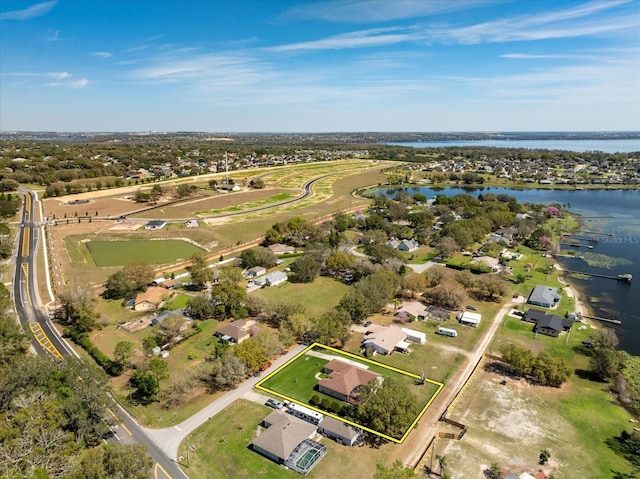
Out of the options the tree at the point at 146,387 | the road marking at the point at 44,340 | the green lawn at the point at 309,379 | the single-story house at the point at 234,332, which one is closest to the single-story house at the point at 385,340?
the green lawn at the point at 309,379

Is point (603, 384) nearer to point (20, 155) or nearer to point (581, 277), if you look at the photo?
point (581, 277)

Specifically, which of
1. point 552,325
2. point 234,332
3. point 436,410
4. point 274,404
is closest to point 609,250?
point 552,325

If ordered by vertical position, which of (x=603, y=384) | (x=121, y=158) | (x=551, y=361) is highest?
(x=121, y=158)

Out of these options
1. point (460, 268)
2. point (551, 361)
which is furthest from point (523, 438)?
point (460, 268)

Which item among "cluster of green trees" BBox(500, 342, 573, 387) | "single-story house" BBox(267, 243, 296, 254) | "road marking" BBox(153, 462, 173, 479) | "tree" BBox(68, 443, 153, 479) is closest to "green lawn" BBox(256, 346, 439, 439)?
"cluster of green trees" BBox(500, 342, 573, 387)

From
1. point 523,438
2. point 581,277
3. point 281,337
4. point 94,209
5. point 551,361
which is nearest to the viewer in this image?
point 523,438

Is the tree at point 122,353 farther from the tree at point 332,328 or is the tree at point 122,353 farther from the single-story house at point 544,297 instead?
the single-story house at point 544,297

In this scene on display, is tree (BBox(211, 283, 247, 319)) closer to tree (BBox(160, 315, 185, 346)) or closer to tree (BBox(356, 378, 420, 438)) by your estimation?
tree (BBox(160, 315, 185, 346))
